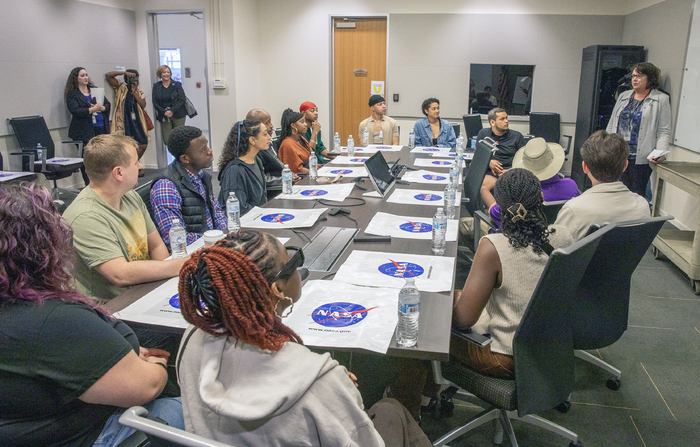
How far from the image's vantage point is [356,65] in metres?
7.90

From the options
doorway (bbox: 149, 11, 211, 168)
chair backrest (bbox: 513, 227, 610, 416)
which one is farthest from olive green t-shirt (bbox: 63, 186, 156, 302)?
doorway (bbox: 149, 11, 211, 168)

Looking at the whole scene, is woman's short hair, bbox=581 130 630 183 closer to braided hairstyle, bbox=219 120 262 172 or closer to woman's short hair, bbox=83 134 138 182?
braided hairstyle, bbox=219 120 262 172

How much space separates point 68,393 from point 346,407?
2.10ft

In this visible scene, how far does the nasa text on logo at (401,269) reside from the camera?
A: 1931mm

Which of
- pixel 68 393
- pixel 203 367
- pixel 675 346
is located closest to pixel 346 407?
pixel 203 367

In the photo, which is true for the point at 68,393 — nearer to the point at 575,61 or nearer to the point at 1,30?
the point at 1,30

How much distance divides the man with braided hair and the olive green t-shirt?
1916 mm

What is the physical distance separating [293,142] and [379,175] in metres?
1.55

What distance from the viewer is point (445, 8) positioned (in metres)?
7.38

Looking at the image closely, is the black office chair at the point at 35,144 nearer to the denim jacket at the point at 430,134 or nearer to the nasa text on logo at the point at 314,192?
the nasa text on logo at the point at 314,192

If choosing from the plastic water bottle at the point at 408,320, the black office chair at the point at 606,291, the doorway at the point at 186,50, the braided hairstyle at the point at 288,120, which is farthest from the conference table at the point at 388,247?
the doorway at the point at 186,50

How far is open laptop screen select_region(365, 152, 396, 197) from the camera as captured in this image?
3207mm

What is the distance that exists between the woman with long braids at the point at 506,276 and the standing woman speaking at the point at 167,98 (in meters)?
6.38

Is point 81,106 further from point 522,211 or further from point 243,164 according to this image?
point 522,211
